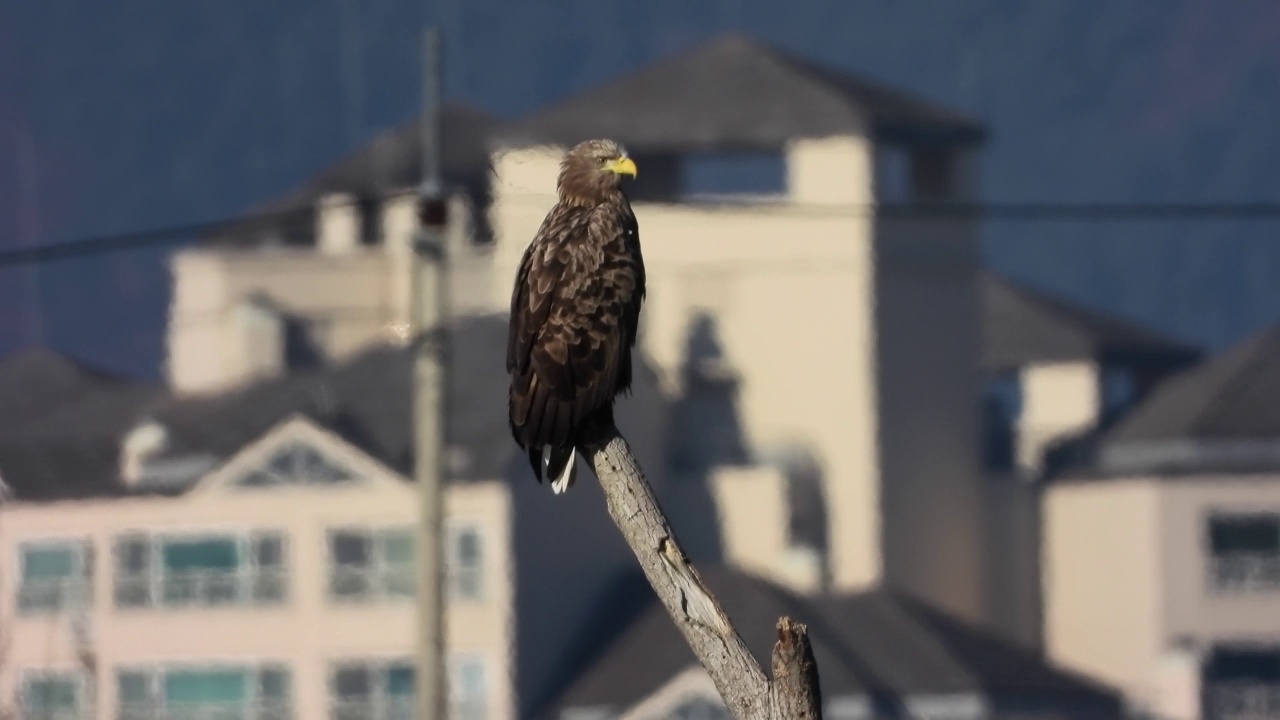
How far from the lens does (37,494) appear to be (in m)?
64.8

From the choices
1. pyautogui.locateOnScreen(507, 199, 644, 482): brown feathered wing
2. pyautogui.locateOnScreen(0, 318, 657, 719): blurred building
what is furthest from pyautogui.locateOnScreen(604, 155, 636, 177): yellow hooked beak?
pyautogui.locateOnScreen(0, 318, 657, 719): blurred building

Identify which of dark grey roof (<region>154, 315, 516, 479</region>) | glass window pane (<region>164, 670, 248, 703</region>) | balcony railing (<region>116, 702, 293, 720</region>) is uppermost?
dark grey roof (<region>154, 315, 516, 479</region>)

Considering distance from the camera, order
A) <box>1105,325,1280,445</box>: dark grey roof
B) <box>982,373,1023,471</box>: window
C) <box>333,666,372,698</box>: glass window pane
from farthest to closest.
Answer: <box>982,373,1023,471</box>: window → <box>1105,325,1280,445</box>: dark grey roof → <box>333,666,372,698</box>: glass window pane

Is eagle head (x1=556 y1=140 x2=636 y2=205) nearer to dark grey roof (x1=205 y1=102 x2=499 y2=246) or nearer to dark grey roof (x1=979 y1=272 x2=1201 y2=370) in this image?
dark grey roof (x1=205 y1=102 x2=499 y2=246)

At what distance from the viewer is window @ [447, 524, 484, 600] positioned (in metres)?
62.0

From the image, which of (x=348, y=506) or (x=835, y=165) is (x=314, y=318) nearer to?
(x=835, y=165)

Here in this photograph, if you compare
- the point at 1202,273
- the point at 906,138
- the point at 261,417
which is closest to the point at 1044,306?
the point at 906,138

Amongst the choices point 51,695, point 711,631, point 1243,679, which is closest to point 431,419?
point 711,631

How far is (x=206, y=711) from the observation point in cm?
6334

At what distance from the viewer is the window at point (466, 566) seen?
62.0m

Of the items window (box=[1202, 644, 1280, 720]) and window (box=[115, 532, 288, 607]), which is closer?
window (box=[115, 532, 288, 607])

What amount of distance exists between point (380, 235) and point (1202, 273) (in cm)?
8193

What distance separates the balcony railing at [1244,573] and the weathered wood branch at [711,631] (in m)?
60.4

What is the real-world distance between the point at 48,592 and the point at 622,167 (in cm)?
5157
